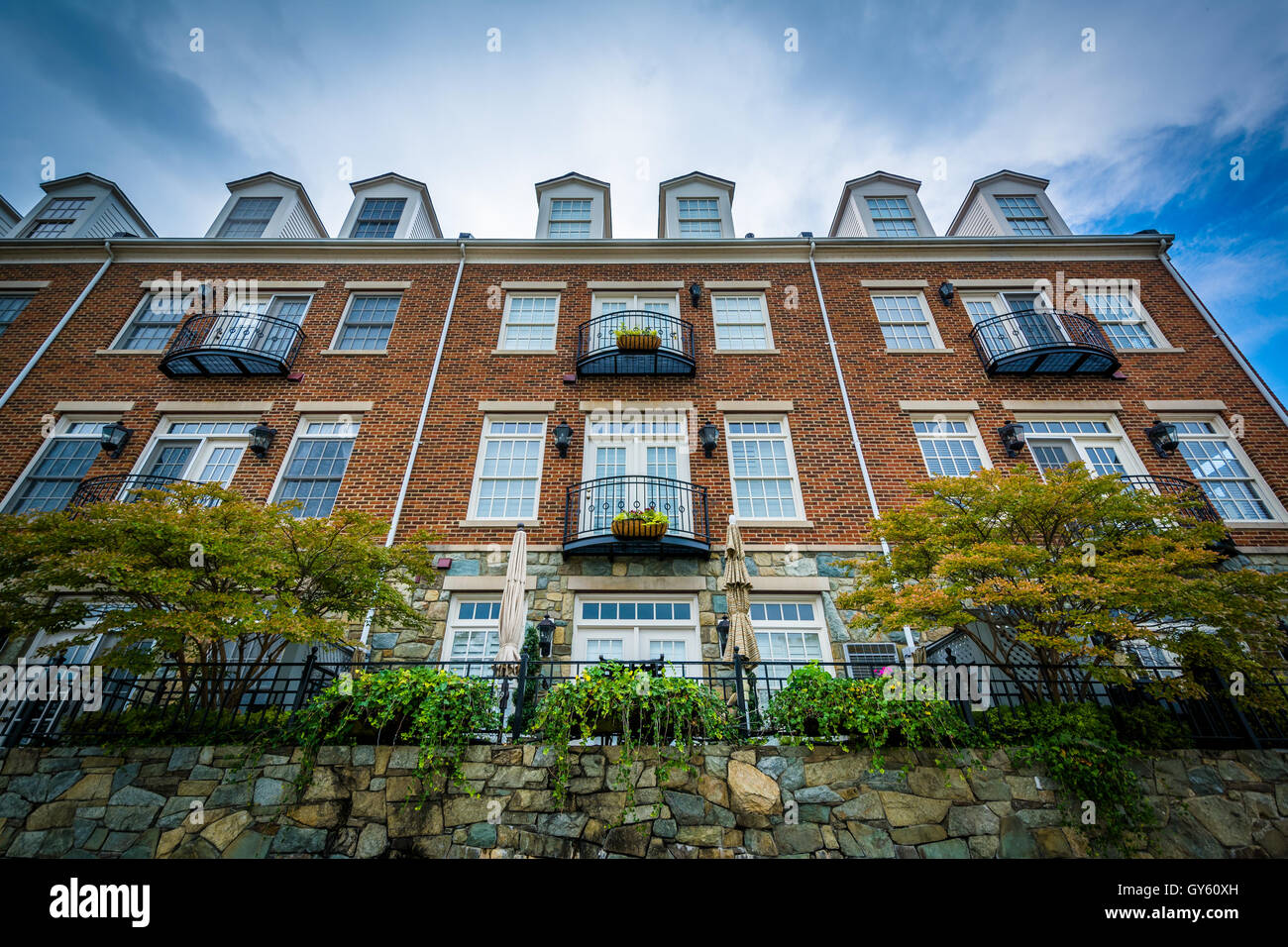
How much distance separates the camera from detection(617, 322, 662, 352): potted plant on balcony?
10969 mm

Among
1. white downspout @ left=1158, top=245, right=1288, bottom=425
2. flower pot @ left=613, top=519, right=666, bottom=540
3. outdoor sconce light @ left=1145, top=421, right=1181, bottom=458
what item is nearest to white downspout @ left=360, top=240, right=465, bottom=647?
flower pot @ left=613, top=519, right=666, bottom=540

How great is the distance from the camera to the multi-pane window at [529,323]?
1210 cm

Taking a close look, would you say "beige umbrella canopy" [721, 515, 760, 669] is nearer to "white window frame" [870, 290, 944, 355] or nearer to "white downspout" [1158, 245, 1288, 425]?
"white window frame" [870, 290, 944, 355]

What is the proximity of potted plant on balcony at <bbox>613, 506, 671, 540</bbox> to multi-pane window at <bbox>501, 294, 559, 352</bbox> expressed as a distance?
5.07 meters

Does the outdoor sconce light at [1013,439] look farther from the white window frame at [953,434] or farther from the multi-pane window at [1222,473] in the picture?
the multi-pane window at [1222,473]

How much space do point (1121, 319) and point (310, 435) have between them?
1799cm

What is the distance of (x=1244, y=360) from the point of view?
11438 millimetres

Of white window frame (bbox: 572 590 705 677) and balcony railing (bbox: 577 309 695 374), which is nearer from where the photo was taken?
white window frame (bbox: 572 590 705 677)

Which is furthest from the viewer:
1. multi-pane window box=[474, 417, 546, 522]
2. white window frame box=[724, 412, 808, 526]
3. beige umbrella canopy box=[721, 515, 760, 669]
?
multi-pane window box=[474, 417, 546, 522]

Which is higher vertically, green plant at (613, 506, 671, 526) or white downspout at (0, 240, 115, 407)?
white downspout at (0, 240, 115, 407)

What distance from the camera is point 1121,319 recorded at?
12.4 metres

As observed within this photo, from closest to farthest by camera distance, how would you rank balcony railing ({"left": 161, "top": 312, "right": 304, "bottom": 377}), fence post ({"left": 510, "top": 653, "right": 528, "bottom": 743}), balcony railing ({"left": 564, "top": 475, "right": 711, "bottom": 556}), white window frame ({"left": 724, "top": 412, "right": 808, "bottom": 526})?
fence post ({"left": 510, "top": 653, "right": 528, "bottom": 743})
balcony railing ({"left": 564, "top": 475, "right": 711, "bottom": 556})
white window frame ({"left": 724, "top": 412, "right": 808, "bottom": 526})
balcony railing ({"left": 161, "top": 312, "right": 304, "bottom": 377})

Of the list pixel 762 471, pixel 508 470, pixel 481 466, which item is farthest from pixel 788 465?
pixel 481 466

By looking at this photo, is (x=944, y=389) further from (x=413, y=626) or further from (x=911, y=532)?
(x=413, y=626)
